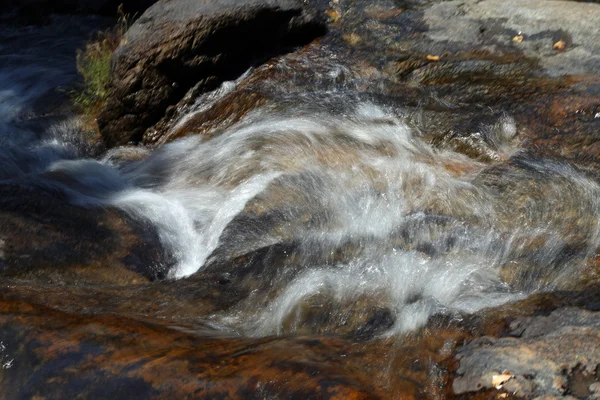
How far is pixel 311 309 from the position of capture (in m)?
3.86

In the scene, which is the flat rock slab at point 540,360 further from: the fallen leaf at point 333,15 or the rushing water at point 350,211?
the fallen leaf at point 333,15

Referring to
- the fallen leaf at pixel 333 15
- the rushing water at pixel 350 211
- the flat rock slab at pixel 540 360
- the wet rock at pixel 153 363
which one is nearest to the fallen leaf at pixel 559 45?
the rushing water at pixel 350 211

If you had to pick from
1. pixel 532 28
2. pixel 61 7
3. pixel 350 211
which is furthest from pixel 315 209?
pixel 61 7

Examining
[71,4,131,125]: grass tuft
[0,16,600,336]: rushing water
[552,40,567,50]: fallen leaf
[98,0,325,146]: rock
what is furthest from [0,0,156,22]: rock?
[552,40,567,50]: fallen leaf

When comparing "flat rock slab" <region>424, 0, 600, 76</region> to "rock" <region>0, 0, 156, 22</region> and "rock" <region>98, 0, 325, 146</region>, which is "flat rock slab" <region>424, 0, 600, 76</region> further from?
"rock" <region>0, 0, 156, 22</region>

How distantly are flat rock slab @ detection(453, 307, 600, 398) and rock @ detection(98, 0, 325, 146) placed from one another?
13.5 ft

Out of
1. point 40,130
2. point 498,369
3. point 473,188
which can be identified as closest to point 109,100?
point 40,130

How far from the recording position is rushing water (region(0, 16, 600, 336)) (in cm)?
391

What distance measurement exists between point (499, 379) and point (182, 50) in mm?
4409

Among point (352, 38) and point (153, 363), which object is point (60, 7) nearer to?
point (352, 38)

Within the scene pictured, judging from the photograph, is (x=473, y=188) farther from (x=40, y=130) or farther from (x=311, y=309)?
(x=40, y=130)

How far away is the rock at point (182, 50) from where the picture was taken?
6.36 metres

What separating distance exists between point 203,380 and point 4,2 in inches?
350

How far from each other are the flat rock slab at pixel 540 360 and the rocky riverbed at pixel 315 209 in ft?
0.03
